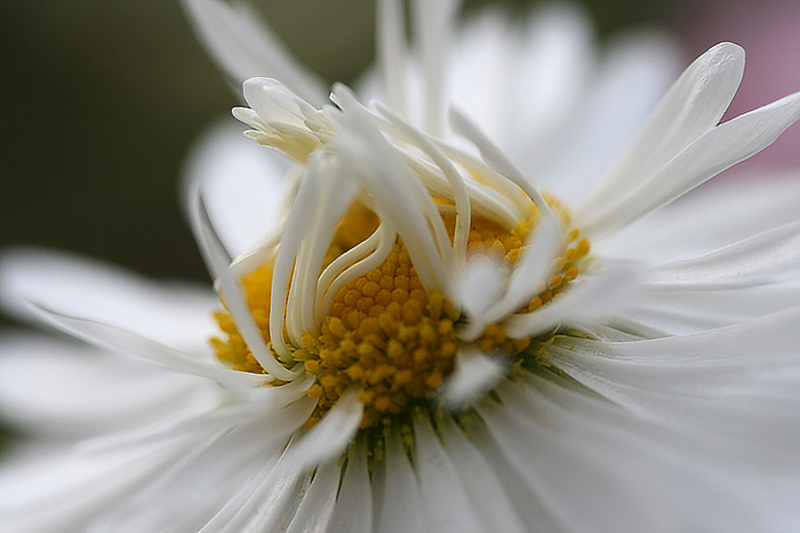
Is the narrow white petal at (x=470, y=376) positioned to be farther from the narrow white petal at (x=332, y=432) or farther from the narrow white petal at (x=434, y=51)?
the narrow white petal at (x=434, y=51)

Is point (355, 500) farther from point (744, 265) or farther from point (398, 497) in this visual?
point (744, 265)

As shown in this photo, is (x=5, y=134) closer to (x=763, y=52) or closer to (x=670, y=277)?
(x=763, y=52)

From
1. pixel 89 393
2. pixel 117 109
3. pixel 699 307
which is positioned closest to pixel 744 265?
pixel 699 307

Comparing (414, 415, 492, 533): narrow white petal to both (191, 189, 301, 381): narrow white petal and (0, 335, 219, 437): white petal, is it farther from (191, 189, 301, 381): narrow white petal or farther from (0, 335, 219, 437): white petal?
(0, 335, 219, 437): white petal

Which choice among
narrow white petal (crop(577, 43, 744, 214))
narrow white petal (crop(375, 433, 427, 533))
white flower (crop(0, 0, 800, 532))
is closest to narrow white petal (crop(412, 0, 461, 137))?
white flower (crop(0, 0, 800, 532))

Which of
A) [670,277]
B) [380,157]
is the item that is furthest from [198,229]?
[670,277]
